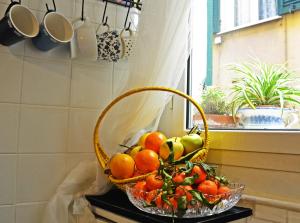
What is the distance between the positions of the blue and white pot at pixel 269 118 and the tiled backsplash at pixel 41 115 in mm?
548

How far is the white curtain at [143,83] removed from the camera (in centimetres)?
104

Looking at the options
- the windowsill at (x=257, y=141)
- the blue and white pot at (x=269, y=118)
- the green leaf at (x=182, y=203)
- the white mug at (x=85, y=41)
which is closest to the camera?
the green leaf at (x=182, y=203)

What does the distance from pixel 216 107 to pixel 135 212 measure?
538 millimetres

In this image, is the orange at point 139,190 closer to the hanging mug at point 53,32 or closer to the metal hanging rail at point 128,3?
the hanging mug at point 53,32

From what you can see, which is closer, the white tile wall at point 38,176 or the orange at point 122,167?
the orange at point 122,167

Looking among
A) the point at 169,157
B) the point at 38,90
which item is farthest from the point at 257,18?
the point at 38,90

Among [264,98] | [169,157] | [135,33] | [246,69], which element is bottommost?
[169,157]

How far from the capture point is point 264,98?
1.03 metres

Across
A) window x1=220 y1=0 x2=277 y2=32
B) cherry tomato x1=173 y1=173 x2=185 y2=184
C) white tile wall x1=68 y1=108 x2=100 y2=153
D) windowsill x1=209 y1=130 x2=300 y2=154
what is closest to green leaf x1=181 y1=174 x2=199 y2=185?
cherry tomato x1=173 y1=173 x2=185 y2=184

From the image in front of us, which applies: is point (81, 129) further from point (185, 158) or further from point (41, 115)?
point (185, 158)

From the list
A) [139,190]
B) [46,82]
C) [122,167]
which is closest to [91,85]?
[46,82]

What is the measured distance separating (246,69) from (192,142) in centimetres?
34

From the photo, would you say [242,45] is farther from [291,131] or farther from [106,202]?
[106,202]

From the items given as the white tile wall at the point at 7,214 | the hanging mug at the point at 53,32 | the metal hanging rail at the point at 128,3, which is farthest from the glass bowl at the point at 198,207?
the metal hanging rail at the point at 128,3
